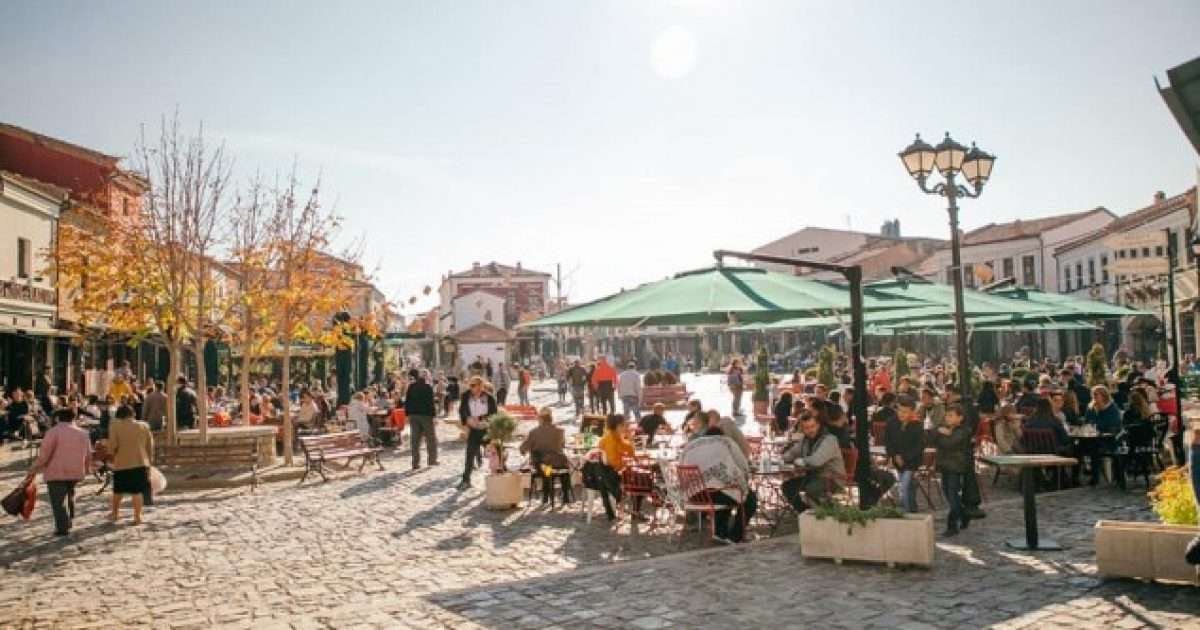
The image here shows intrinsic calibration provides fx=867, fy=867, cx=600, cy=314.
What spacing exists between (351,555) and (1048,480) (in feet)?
29.4

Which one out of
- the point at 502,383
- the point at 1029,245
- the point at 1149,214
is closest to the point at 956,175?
the point at 502,383

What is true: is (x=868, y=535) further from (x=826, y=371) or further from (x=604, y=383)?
(x=826, y=371)

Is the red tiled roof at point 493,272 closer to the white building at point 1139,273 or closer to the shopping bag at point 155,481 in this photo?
the white building at point 1139,273

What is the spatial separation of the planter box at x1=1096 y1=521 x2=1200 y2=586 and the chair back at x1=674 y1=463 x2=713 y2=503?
140 inches

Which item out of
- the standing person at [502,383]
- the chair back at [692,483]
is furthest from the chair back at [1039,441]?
the standing person at [502,383]

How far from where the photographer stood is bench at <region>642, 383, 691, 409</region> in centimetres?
2317

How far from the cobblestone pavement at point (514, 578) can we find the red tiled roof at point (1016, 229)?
144ft

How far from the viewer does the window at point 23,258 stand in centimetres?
2398

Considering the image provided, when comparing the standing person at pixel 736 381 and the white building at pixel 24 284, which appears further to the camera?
the standing person at pixel 736 381

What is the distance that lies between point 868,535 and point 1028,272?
48873 mm

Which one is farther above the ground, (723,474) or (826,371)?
(826,371)

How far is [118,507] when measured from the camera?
1082 cm

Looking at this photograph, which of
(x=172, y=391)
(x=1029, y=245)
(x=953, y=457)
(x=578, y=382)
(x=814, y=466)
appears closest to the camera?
(x=953, y=457)

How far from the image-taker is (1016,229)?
172 feet
